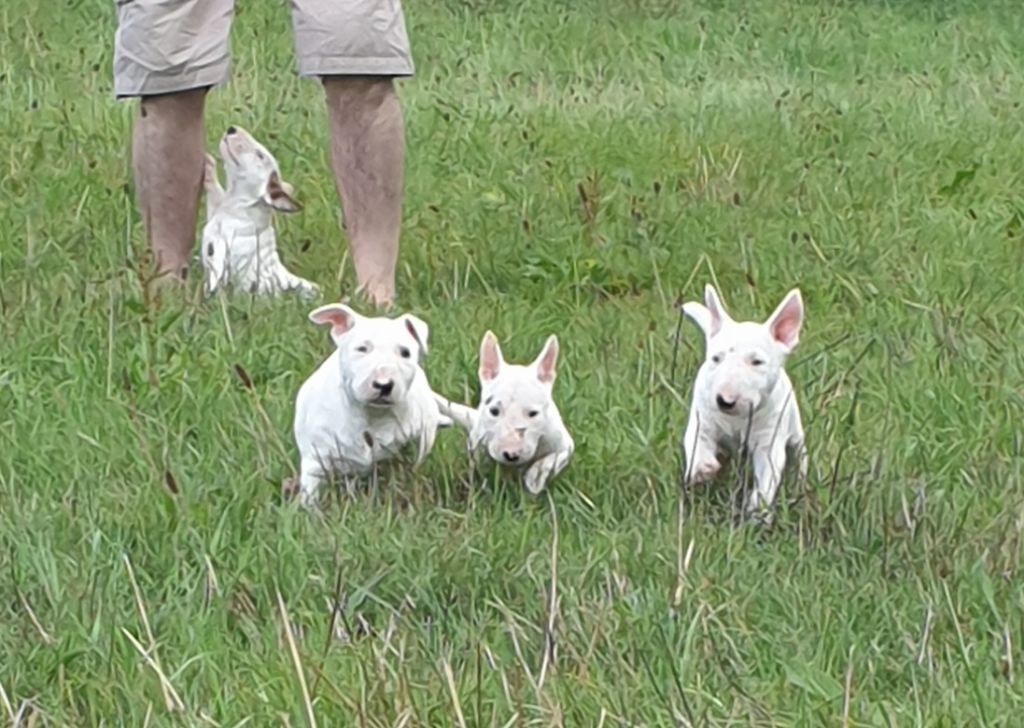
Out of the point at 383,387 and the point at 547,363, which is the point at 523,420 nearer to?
the point at 547,363

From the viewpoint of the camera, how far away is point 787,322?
3801 mm

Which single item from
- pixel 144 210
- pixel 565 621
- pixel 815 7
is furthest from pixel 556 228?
pixel 815 7

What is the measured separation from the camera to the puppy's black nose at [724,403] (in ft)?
12.1

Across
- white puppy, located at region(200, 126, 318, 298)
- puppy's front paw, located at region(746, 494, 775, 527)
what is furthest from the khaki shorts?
puppy's front paw, located at region(746, 494, 775, 527)

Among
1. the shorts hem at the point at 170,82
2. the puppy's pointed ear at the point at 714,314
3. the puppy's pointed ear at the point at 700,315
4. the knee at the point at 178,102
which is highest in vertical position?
the shorts hem at the point at 170,82

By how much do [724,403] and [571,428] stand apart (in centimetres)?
57

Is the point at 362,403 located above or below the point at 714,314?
below

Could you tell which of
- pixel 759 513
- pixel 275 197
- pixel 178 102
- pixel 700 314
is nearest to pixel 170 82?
pixel 178 102

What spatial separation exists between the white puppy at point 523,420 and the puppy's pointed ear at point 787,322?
0.40 m

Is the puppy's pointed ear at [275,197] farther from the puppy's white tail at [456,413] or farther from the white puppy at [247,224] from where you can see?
the puppy's white tail at [456,413]

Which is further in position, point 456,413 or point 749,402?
point 456,413

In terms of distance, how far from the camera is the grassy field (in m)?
3.00

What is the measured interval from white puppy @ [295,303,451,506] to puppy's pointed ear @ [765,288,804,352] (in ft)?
2.04

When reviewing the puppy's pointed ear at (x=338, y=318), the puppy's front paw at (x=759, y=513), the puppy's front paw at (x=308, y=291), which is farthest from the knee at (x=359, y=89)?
Answer: the puppy's front paw at (x=759, y=513)
